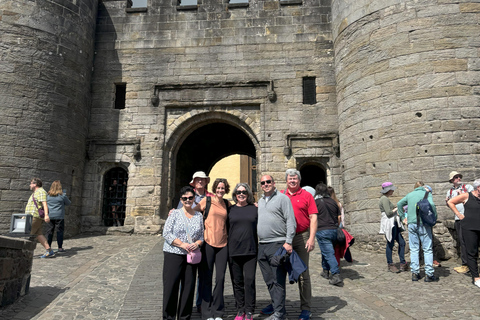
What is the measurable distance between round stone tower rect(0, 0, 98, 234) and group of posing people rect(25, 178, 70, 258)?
2322 mm

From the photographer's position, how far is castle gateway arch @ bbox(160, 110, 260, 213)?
1131 cm

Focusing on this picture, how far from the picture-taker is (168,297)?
382 centimetres

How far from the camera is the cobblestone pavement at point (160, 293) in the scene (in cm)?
427

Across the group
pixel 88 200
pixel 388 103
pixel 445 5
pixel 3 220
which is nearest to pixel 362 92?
pixel 388 103

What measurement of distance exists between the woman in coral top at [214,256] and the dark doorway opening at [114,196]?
7.67 meters

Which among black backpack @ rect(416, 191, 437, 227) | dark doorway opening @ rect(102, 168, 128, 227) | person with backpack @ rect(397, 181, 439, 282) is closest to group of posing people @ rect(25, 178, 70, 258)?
dark doorway opening @ rect(102, 168, 128, 227)

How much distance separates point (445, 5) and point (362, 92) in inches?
98.4

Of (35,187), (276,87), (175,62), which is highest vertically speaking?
(175,62)

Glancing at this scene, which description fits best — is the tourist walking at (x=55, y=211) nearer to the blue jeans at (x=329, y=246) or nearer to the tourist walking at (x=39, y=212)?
the tourist walking at (x=39, y=212)

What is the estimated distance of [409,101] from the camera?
27.1 ft

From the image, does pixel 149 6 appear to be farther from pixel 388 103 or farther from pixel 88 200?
pixel 388 103

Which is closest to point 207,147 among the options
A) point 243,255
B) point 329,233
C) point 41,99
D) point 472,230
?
point 41,99

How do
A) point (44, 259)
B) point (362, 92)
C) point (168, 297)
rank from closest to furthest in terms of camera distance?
1. point (168, 297)
2. point (44, 259)
3. point (362, 92)

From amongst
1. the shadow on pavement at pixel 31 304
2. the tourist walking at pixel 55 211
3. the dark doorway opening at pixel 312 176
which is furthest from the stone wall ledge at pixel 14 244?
the dark doorway opening at pixel 312 176
